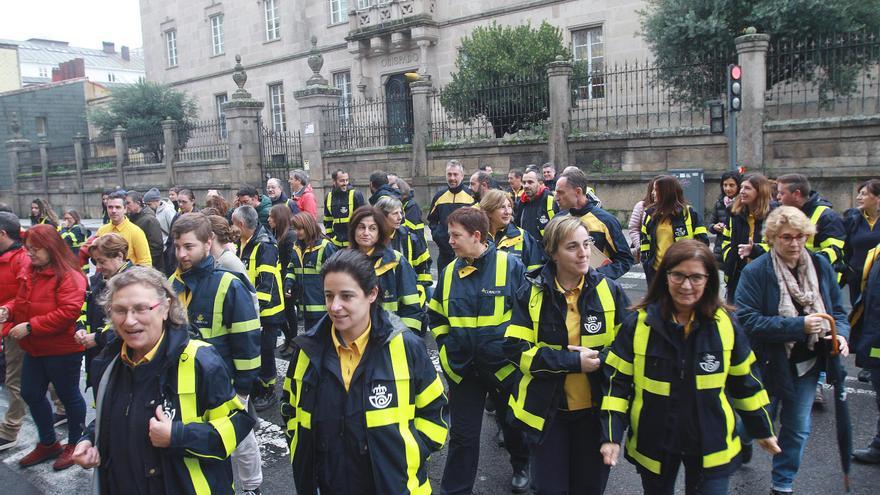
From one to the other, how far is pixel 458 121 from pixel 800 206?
1303 cm

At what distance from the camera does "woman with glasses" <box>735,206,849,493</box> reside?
397 centimetres

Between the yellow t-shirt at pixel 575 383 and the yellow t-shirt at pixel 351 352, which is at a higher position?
the yellow t-shirt at pixel 351 352

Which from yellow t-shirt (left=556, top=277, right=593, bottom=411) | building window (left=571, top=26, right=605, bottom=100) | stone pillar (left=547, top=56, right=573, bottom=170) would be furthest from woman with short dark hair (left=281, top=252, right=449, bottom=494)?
building window (left=571, top=26, right=605, bottom=100)

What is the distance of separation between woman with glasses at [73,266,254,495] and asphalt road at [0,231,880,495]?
1930mm

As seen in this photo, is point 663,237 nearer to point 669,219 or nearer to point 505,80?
point 669,219

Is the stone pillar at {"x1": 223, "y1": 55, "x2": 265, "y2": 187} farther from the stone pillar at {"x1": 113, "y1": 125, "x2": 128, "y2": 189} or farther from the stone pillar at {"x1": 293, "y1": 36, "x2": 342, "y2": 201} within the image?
the stone pillar at {"x1": 113, "y1": 125, "x2": 128, "y2": 189}

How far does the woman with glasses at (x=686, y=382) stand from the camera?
3.14 meters

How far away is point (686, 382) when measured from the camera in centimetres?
314

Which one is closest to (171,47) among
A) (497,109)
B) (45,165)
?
(45,165)

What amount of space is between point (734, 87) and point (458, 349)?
36.4 ft

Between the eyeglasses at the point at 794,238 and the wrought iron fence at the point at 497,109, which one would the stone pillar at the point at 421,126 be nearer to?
the wrought iron fence at the point at 497,109

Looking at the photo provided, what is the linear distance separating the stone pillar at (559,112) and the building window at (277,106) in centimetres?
1890

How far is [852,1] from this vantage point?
13.8m

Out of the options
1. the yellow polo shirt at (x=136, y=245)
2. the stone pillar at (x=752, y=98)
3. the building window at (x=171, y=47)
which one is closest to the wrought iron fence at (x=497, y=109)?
the stone pillar at (x=752, y=98)
